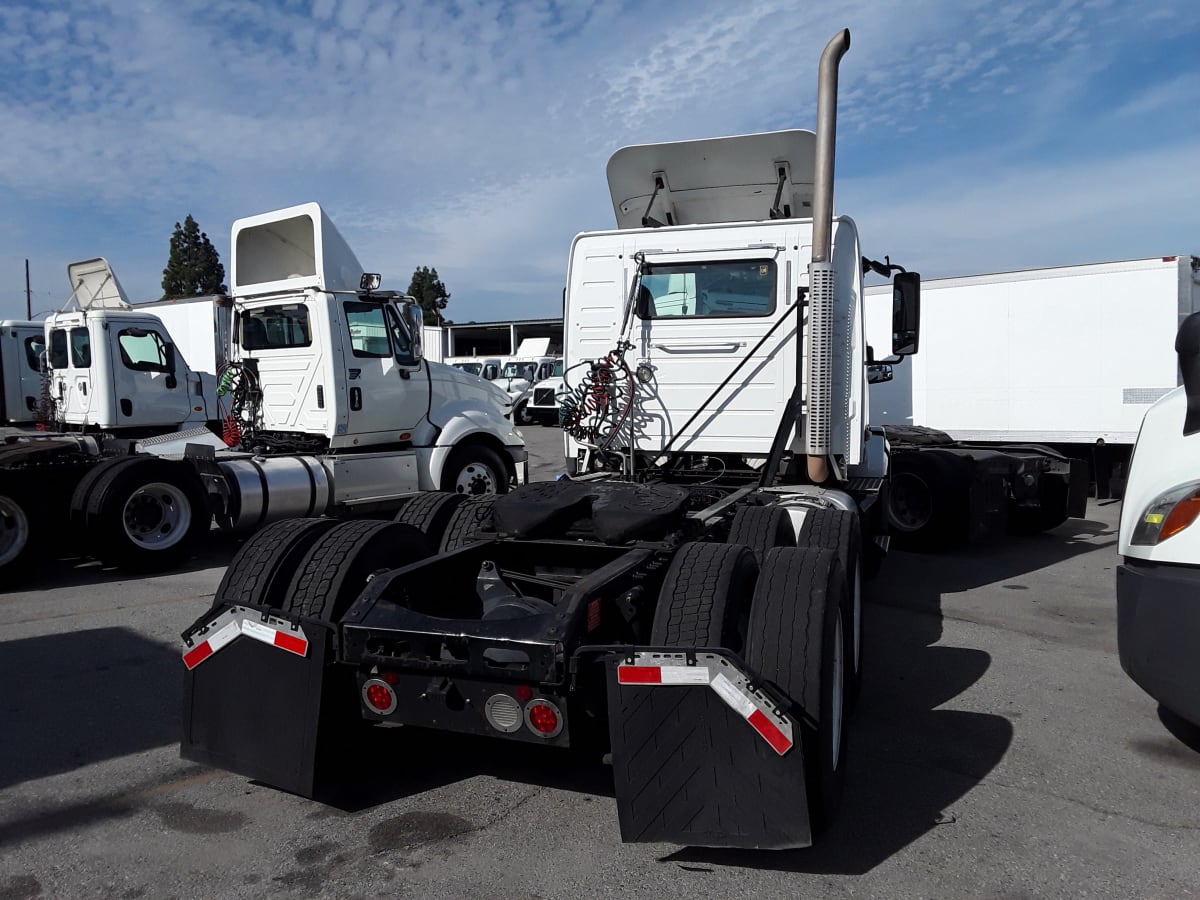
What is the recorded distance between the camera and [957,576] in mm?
8938

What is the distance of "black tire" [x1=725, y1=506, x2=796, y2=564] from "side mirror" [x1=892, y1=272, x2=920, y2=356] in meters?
2.67

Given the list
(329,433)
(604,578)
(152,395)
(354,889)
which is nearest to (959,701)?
(604,578)

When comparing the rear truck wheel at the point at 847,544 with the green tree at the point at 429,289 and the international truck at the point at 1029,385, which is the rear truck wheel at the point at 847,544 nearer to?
the international truck at the point at 1029,385

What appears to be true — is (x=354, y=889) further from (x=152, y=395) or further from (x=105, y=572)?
(x=152, y=395)

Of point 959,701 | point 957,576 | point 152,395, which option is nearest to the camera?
point 959,701

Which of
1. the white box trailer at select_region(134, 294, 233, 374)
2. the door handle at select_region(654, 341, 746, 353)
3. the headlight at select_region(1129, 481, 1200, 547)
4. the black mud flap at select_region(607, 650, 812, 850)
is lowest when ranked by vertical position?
the black mud flap at select_region(607, 650, 812, 850)

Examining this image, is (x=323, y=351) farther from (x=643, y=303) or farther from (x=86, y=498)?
(x=643, y=303)

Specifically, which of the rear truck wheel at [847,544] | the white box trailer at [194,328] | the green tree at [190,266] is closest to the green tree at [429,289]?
the green tree at [190,266]

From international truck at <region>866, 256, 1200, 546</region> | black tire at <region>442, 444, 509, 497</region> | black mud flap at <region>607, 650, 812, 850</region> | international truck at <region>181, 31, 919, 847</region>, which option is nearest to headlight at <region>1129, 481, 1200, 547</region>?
international truck at <region>181, 31, 919, 847</region>

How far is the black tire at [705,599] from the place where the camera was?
358cm

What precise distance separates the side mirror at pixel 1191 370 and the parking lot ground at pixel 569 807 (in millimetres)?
1598

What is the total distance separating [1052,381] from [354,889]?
11530 mm

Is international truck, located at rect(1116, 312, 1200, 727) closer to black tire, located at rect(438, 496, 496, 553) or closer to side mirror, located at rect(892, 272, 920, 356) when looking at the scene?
side mirror, located at rect(892, 272, 920, 356)

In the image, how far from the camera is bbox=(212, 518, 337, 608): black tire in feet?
13.4
